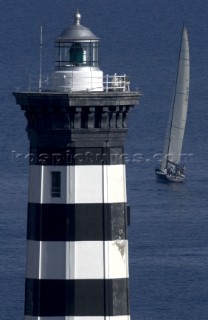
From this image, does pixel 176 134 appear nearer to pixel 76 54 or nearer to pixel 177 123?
pixel 177 123

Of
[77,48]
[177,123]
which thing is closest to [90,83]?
[77,48]

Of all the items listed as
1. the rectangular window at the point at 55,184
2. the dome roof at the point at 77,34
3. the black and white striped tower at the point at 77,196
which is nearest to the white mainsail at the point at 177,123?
the dome roof at the point at 77,34

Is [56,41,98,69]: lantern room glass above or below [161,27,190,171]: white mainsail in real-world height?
above

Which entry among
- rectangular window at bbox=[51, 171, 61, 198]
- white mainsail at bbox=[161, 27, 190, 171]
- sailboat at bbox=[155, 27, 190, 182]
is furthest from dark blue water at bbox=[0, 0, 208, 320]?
rectangular window at bbox=[51, 171, 61, 198]

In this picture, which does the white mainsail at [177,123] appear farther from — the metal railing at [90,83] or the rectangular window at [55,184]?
the rectangular window at [55,184]

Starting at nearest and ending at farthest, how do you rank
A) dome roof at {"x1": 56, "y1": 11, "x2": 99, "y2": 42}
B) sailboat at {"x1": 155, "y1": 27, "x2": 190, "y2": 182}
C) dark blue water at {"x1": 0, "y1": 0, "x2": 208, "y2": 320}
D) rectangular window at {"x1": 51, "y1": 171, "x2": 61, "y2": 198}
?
1. rectangular window at {"x1": 51, "y1": 171, "x2": 61, "y2": 198}
2. dome roof at {"x1": 56, "y1": 11, "x2": 99, "y2": 42}
3. dark blue water at {"x1": 0, "y1": 0, "x2": 208, "y2": 320}
4. sailboat at {"x1": 155, "y1": 27, "x2": 190, "y2": 182}

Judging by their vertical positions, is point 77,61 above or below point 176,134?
above

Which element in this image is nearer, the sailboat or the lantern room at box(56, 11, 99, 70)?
the lantern room at box(56, 11, 99, 70)

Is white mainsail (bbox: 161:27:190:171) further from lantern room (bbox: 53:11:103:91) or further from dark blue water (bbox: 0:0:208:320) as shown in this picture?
lantern room (bbox: 53:11:103:91)
